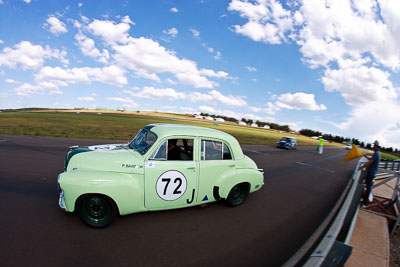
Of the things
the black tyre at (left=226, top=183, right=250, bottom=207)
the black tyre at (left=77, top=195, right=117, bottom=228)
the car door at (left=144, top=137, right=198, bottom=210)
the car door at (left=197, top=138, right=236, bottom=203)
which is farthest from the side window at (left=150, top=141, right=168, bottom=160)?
the black tyre at (left=226, top=183, right=250, bottom=207)

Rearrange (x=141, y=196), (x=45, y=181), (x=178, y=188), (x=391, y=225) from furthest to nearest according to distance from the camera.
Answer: (x=45, y=181) < (x=391, y=225) < (x=178, y=188) < (x=141, y=196)

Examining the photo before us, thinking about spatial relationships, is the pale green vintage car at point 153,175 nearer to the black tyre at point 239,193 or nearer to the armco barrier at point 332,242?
the black tyre at point 239,193

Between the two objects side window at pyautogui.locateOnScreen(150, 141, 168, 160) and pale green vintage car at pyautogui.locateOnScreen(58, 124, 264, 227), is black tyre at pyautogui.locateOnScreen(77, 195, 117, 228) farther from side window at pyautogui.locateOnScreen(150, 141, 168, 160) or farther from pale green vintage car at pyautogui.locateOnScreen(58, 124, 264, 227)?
side window at pyautogui.locateOnScreen(150, 141, 168, 160)

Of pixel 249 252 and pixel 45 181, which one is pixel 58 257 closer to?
pixel 249 252

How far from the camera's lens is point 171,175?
3938 millimetres

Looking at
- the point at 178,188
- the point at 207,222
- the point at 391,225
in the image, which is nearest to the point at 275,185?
the point at 391,225

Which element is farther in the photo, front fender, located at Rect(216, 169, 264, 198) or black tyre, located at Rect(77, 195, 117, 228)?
front fender, located at Rect(216, 169, 264, 198)

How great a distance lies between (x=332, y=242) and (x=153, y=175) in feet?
9.36

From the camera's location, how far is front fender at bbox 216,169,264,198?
4551 mm

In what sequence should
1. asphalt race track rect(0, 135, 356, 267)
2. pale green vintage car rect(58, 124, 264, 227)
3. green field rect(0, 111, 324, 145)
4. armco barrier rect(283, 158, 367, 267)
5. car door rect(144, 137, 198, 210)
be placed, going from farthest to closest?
1. green field rect(0, 111, 324, 145)
2. car door rect(144, 137, 198, 210)
3. pale green vintage car rect(58, 124, 264, 227)
4. asphalt race track rect(0, 135, 356, 267)
5. armco barrier rect(283, 158, 367, 267)

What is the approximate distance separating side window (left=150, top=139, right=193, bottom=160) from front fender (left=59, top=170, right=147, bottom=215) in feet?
1.83

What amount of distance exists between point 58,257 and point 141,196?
140cm

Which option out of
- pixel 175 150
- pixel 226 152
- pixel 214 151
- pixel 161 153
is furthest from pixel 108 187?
pixel 226 152

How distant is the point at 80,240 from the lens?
3.22 meters
